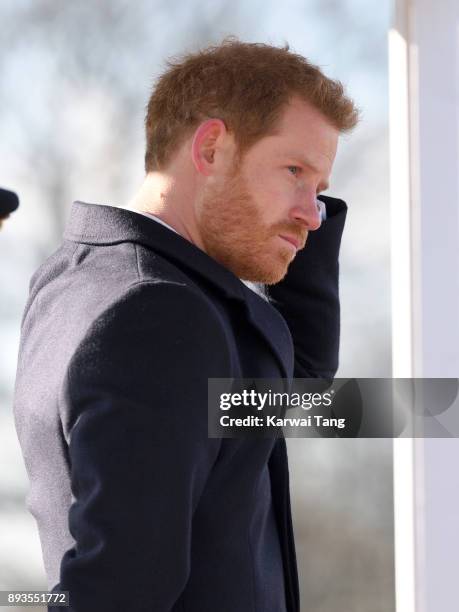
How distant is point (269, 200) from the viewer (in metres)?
1.36

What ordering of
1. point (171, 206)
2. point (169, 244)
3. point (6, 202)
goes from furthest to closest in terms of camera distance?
point (171, 206)
point (169, 244)
point (6, 202)

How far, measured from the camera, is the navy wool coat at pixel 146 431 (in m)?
0.99

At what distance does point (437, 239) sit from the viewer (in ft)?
7.03

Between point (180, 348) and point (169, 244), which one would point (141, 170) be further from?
point (180, 348)

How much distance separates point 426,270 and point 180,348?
1.22 m

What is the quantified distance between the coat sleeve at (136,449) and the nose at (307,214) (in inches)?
14.5

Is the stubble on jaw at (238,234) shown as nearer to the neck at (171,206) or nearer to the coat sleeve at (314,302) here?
the neck at (171,206)

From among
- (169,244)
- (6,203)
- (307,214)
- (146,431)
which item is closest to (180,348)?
(146,431)

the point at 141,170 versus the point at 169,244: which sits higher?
the point at 141,170

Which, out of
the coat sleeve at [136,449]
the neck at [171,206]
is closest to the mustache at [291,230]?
the neck at [171,206]

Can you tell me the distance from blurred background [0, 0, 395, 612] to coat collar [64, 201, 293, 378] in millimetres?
714

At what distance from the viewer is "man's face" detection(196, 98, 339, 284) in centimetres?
134

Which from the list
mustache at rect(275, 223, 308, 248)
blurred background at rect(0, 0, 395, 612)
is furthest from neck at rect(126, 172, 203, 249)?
blurred background at rect(0, 0, 395, 612)

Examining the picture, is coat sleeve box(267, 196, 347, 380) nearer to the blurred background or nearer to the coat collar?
the coat collar
